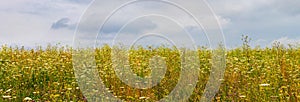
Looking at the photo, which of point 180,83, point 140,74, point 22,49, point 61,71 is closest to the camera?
point 180,83

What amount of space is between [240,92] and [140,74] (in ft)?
6.79

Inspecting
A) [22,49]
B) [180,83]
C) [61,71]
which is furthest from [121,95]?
[22,49]

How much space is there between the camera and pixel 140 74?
782cm

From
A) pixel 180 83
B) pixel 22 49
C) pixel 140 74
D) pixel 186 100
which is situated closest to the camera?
pixel 186 100

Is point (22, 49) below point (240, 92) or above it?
above

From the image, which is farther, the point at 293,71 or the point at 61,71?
the point at 61,71

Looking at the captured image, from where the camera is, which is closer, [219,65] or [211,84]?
[211,84]

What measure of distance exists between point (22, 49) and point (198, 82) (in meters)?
6.79

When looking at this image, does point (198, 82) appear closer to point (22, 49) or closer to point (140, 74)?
point (140, 74)

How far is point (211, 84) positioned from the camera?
7109 millimetres

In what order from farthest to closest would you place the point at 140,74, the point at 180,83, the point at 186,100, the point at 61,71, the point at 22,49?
the point at 22,49, the point at 61,71, the point at 140,74, the point at 180,83, the point at 186,100

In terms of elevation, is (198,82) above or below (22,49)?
below

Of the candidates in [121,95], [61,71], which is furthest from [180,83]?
[61,71]

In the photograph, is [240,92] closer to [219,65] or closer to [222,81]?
[222,81]
